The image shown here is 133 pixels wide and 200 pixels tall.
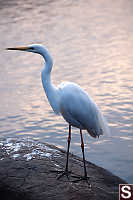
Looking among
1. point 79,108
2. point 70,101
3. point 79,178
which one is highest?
point 70,101

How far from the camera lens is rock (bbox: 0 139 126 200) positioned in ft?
19.5

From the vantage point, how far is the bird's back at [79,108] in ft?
21.4

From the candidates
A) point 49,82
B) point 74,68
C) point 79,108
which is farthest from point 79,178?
point 74,68

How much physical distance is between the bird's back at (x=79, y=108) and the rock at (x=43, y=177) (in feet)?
2.42

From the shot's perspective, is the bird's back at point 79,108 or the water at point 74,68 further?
the water at point 74,68

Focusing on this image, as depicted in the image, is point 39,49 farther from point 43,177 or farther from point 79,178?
point 79,178

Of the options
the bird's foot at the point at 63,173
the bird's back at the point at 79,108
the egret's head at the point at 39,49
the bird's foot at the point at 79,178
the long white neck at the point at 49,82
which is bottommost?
the bird's foot at the point at 79,178

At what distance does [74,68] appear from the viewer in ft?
50.0

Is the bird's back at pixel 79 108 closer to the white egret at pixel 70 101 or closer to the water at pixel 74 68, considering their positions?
the white egret at pixel 70 101

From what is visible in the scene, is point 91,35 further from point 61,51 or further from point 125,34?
point 61,51

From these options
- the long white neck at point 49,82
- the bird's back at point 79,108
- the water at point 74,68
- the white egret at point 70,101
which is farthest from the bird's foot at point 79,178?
the water at point 74,68

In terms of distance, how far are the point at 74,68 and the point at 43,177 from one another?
30.4 feet

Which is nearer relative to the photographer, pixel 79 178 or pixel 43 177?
pixel 43 177

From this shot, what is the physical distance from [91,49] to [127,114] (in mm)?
6966
